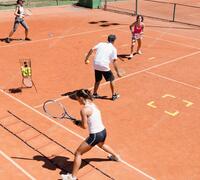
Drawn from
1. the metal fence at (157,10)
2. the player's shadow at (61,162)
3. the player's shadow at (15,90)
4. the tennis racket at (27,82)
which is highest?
the metal fence at (157,10)

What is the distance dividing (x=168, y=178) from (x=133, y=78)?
6864 millimetres

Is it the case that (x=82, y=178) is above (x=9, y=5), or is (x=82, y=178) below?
below

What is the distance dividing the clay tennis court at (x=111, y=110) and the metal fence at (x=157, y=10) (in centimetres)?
627

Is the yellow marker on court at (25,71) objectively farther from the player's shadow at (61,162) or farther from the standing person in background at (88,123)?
the standing person in background at (88,123)

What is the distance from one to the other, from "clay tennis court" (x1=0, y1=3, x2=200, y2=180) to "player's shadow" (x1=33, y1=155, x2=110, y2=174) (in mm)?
25

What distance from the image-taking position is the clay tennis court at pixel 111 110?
9.07 metres

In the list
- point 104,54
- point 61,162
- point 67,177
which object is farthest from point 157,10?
point 67,177

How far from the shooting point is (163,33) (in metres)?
22.9

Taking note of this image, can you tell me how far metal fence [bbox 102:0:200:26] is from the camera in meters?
28.1

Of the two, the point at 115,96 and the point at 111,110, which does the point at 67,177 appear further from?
the point at 115,96

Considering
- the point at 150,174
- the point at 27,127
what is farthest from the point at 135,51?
the point at 150,174

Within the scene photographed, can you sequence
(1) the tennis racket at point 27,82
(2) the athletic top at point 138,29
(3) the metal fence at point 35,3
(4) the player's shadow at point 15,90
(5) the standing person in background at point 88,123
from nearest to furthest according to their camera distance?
(5) the standing person in background at point 88,123 → (4) the player's shadow at point 15,90 → (1) the tennis racket at point 27,82 → (2) the athletic top at point 138,29 → (3) the metal fence at point 35,3

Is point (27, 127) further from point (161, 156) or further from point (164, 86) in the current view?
point (164, 86)

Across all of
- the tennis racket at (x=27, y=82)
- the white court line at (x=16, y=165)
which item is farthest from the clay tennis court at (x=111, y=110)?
the tennis racket at (x=27, y=82)
